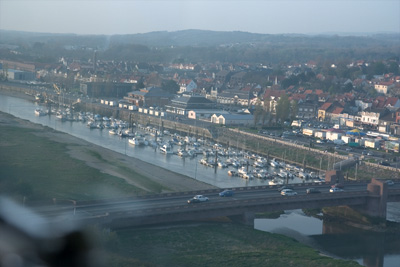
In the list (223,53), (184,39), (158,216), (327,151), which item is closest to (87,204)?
(158,216)

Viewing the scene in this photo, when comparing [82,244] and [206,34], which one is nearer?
[82,244]

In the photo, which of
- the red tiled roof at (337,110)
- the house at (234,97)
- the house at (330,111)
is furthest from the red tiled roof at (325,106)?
the house at (234,97)

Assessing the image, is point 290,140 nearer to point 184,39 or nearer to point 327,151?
point 327,151

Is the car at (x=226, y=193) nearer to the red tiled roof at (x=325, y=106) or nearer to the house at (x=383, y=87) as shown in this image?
the red tiled roof at (x=325, y=106)

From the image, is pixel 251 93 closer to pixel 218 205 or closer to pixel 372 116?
pixel 372 116

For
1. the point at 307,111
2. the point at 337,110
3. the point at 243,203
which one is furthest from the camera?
the point at 307,111

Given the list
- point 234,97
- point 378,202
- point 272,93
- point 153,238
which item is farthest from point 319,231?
point 234,97

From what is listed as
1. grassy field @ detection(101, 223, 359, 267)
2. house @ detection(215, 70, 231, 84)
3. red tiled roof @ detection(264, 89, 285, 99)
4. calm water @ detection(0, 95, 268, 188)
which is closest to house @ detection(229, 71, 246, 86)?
house @ detection(215, 70, 231, 84)

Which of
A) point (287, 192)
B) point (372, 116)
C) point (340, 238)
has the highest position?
point (372, 116)
